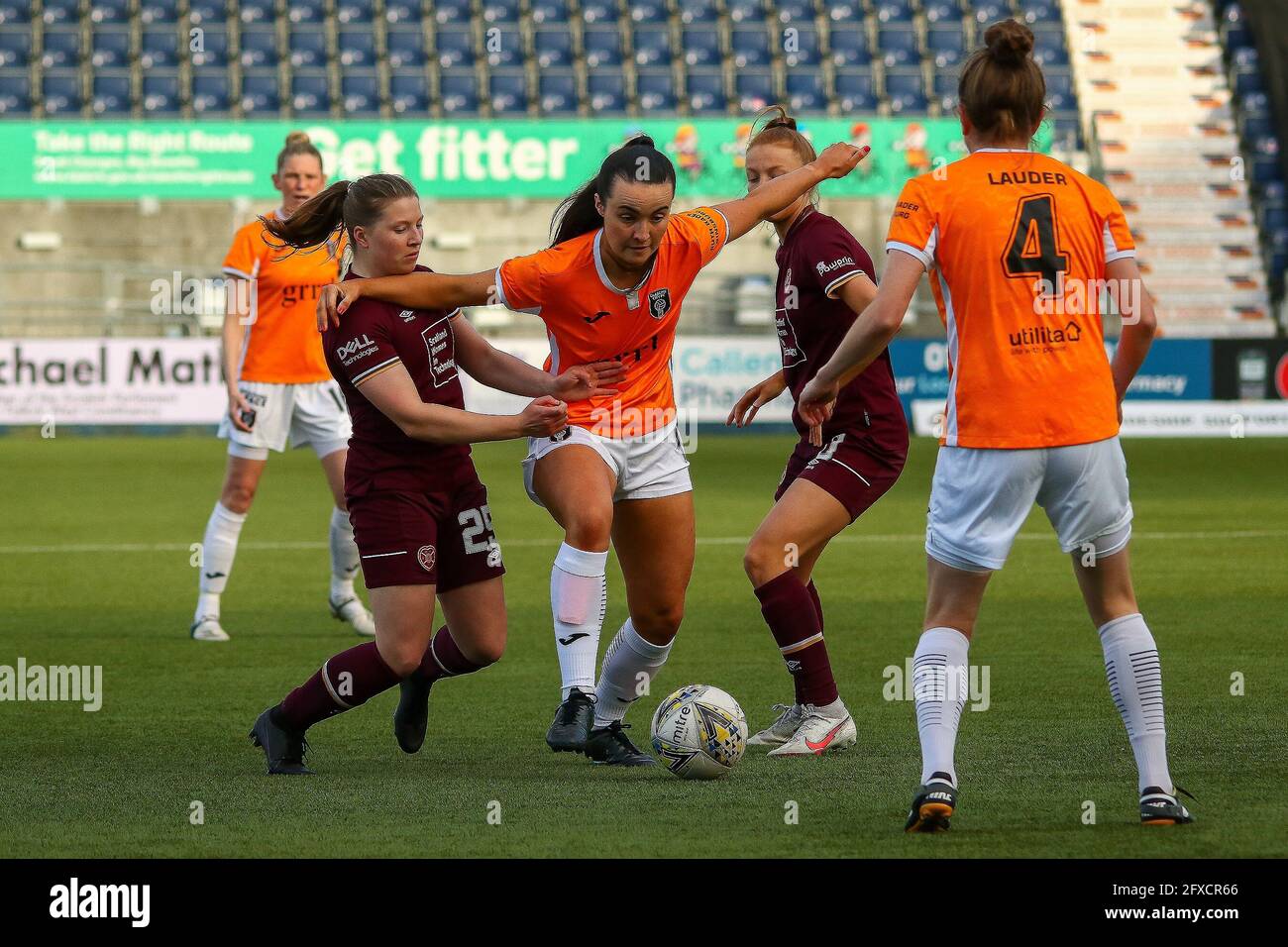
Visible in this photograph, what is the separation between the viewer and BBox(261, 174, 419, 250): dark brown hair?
554 cm

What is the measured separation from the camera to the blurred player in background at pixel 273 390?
8914 millimetres

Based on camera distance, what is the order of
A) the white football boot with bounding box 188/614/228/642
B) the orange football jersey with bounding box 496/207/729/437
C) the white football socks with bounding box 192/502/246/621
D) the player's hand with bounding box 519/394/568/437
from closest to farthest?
the player's hand with bounding box 519/394/568/437 < the orange football jersey with bounding box 496/207/729/437 < the white football boot with bounding box 188/614/228/642 < the white football socks with bounding box 192/502/246/621

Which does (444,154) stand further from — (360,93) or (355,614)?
(355,614)

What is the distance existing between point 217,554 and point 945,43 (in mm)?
22351

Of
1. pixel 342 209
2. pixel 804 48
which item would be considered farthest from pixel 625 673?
pixel 804 48

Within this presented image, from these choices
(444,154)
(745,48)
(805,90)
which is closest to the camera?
(444,154)

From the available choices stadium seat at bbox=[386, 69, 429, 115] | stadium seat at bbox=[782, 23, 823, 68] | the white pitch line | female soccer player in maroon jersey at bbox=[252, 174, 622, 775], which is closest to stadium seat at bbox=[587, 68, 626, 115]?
stadium seat at bbox=[386, 69, 429, 115]

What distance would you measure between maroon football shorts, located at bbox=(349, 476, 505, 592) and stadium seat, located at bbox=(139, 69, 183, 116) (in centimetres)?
2318

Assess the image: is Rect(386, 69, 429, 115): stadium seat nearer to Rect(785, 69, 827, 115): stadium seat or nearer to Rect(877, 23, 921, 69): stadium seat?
Rect(785, 69, 827, 115): stadium seat

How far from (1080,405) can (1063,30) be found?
26.1 meters

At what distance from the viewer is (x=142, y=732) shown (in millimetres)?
6285

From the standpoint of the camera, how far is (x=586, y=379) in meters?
5.44
